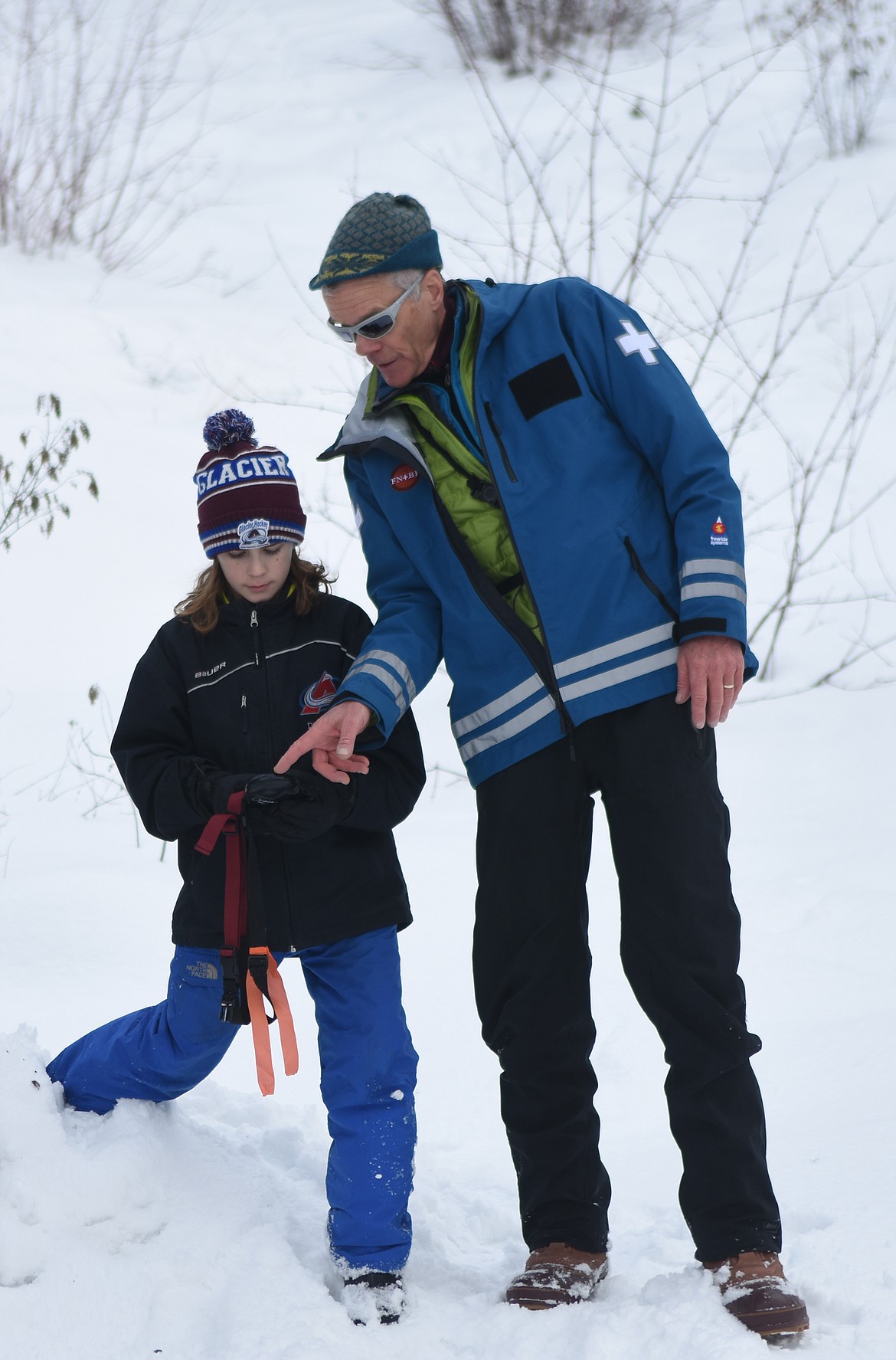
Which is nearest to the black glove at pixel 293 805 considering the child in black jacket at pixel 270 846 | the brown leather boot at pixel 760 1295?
the child in black jacket at pixel 270 846

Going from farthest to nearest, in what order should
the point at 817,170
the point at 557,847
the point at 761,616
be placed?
the point at 817,170 < the point at 761,616 < the point at 557,847

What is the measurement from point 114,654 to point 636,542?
4594 mm

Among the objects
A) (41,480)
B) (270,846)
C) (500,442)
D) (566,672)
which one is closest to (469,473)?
(500,442)

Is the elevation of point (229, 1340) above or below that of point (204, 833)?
below

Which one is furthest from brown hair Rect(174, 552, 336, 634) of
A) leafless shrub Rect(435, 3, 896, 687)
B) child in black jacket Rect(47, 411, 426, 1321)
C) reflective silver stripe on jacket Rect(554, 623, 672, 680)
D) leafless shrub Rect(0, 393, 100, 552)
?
leafless shrub Rect(435, 3, 896, 687)

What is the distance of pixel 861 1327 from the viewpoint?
2037 mm

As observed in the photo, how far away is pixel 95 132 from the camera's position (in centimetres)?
1059

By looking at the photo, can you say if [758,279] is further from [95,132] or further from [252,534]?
[252,534]

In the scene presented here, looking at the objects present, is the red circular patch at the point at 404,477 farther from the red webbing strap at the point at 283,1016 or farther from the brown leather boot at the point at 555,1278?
the brown leather boot at the point at 555,1278

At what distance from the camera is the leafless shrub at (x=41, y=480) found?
14.2 feet

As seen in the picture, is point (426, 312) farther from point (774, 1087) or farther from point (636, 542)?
point (774, 1087)

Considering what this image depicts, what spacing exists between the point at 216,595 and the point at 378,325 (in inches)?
24.7

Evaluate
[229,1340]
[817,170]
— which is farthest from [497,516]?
[817,170]

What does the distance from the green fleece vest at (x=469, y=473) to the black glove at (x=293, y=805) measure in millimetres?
482
